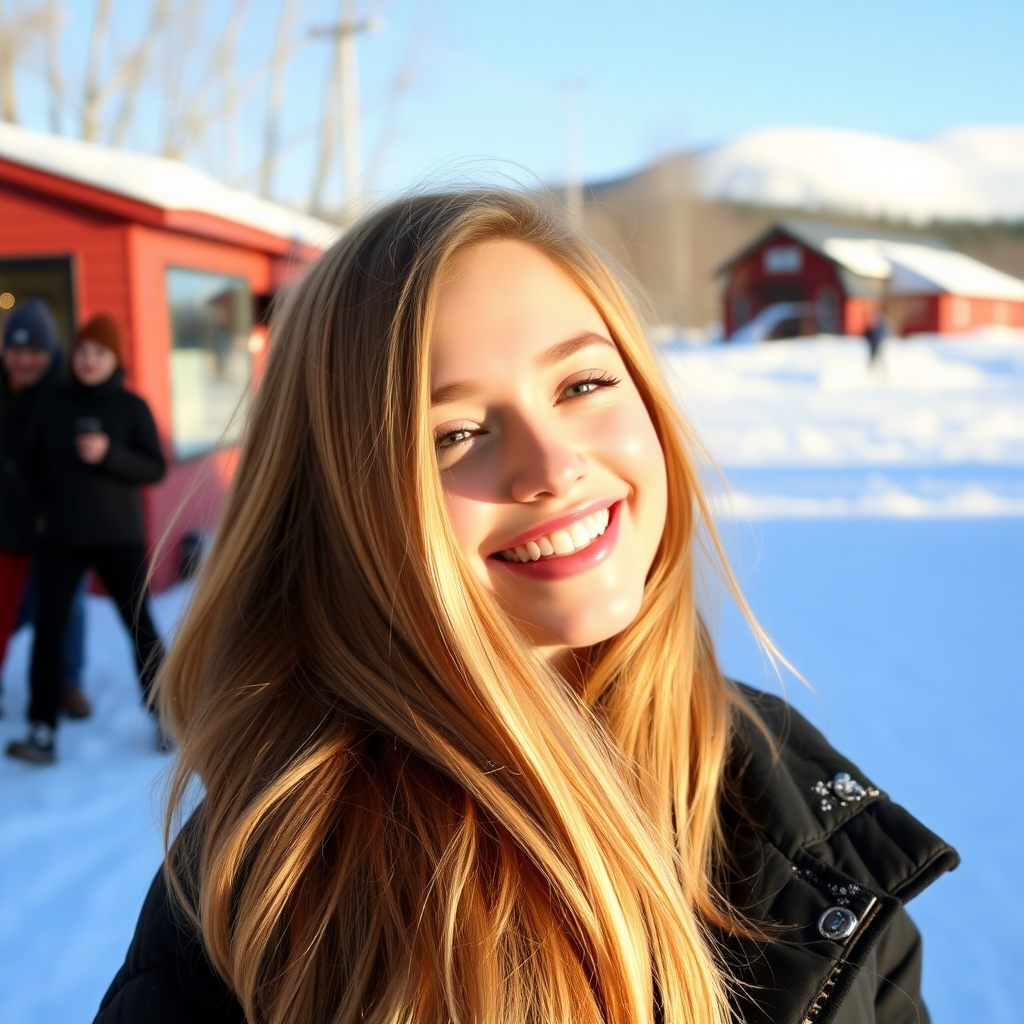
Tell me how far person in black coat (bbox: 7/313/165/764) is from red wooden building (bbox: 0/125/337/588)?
5.12ft

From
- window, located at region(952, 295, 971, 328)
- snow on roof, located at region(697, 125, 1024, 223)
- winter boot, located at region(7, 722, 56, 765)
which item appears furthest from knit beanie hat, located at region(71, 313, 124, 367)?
snow on roof, located at region(697, 125, 1024, 223)

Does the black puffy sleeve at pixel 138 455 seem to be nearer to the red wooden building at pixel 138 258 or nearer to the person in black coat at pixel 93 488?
the person in black coat at pixel 93 488

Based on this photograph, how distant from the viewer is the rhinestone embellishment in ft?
4.71

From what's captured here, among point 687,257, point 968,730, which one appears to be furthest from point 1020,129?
point 968,730

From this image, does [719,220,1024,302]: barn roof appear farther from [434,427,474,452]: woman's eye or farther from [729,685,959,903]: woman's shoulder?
[434,427,474,452]: woman's eye

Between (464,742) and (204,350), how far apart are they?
6.77 metres

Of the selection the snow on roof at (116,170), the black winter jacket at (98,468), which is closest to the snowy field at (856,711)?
the black winter jacket at (98,468)

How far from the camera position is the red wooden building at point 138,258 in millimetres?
6078

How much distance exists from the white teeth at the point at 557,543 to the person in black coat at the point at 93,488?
3092mm

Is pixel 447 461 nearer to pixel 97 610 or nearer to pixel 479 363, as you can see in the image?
pixel 479 363

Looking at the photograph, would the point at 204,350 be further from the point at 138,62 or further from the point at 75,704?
the point at 138,62

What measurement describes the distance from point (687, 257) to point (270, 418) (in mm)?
64583

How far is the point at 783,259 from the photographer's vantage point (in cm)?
4094

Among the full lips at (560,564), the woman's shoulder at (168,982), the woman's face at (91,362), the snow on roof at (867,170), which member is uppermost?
the snow on roof at (867,170)
